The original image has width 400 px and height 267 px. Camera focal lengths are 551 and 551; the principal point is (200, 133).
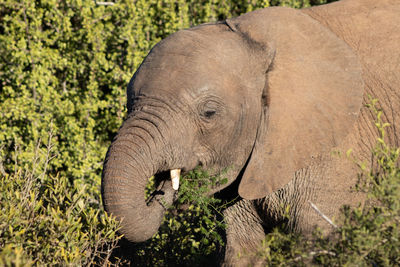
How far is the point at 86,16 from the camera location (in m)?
6.88

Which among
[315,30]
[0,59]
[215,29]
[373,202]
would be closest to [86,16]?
[0,59]

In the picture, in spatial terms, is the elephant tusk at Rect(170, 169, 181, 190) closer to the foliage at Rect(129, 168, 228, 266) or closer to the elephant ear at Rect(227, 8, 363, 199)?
the elephant ear at Rect(227, 8, 363, 199)

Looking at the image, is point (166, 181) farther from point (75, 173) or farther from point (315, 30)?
point (75, 173)

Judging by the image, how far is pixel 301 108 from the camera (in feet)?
11.9

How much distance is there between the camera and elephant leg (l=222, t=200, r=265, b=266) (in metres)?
4.03

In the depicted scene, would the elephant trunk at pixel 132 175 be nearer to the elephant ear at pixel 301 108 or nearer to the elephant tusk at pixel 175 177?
the elephant tusk at pixel 175 177

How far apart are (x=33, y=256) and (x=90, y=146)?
3658 millimetres

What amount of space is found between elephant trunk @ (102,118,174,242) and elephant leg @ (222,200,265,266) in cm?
85

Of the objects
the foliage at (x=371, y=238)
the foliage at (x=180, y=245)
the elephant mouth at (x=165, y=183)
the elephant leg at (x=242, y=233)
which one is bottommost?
the foliage at (x=180, y=245)

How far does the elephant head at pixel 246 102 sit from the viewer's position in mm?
3465

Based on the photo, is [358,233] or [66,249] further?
[66,249]

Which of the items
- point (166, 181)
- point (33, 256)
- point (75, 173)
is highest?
point (166, 181)

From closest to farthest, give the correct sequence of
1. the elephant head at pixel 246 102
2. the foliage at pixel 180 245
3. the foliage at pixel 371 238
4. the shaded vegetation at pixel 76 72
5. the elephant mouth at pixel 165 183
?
the foliage at pixel 371 238 < the elephant head at pixel 246 102 < the elephant mouth at pixel 165 183 < the foliage at pixel 180 245 < the shaded vegetation at pixel 76 72

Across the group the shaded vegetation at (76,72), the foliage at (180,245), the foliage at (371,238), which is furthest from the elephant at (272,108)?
the shaded vegetation at (76,72)
